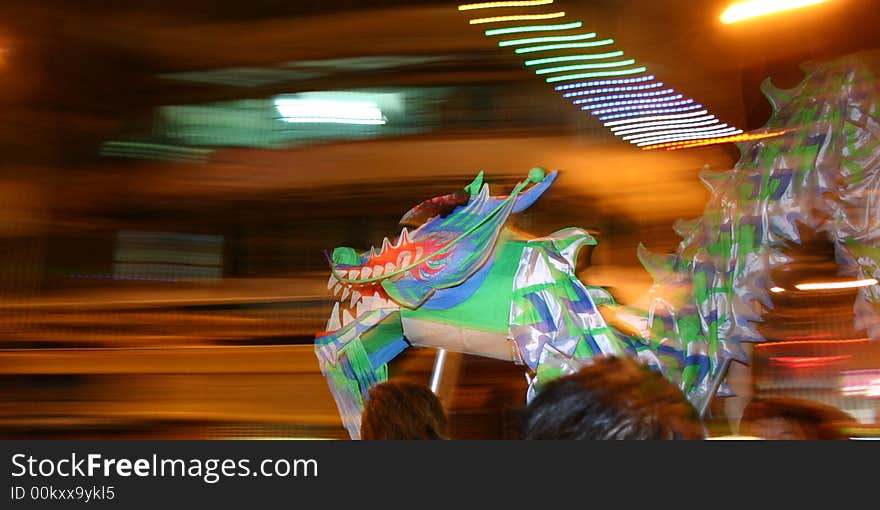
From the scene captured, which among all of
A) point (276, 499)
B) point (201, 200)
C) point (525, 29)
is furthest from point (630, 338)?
point (276, 499)

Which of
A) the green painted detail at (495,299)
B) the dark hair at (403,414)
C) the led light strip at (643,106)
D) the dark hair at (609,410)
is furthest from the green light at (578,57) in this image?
the dark hair at (609,410)

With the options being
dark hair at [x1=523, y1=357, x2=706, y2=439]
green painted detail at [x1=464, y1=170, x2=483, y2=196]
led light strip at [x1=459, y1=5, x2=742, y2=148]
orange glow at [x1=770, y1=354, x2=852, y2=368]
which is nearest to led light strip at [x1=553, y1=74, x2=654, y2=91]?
led light strip at [x1=459, y1=5, x2=742, y2=148]

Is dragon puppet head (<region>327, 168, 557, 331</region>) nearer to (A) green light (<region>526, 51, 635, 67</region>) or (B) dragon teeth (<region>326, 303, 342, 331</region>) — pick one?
(B) dragon teeth (<region>326, 303, 342, 331</region>)

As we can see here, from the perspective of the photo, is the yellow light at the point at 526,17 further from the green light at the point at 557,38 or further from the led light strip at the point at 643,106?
the led light strip at the point at 643,106

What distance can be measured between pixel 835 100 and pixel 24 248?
5.78 feet

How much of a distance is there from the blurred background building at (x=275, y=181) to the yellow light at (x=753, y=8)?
0.03m

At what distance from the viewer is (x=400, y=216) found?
64.5 inches

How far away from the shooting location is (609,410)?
55cm

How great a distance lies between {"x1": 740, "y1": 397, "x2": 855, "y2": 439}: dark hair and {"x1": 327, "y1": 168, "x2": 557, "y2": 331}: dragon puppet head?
0.55 meters

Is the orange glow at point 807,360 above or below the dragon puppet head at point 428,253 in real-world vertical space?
below

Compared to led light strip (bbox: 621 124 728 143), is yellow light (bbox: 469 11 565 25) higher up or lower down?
higher up

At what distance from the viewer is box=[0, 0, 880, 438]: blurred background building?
149 centimetres

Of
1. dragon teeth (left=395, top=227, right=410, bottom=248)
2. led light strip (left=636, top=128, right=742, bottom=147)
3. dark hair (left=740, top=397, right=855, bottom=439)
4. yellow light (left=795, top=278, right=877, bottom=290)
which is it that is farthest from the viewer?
dragon teeth (left=395, top=227, right=410, bottom=248)

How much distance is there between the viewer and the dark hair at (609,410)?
55cm
